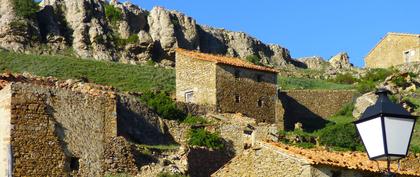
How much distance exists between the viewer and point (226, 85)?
155 ft

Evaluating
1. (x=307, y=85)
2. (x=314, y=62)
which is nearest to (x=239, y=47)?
(x=314, y=62)

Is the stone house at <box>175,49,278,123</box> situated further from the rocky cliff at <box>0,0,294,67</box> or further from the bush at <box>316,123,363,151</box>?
the rocky cliff at <box>0,0,294,67</box>

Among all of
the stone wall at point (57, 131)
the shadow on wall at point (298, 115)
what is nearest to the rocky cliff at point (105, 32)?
the shadow on wall at point (298, 115)

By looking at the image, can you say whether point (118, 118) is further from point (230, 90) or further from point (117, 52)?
point (117, 52)

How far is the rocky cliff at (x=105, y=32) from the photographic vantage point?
229ft

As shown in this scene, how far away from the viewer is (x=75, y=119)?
109 feet

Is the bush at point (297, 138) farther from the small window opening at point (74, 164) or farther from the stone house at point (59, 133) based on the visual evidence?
the small window opening at point (74, 164)

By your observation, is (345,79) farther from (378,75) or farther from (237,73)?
(237,73)

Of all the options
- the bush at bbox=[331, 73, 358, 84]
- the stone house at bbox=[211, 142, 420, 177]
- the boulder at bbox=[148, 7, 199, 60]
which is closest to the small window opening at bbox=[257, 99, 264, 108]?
the stone house at bbox=[211, 142, 420, 177]

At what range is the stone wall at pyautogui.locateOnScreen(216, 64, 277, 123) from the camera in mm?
47188

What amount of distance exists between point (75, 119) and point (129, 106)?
7.72 meters

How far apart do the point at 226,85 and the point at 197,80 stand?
1718mm

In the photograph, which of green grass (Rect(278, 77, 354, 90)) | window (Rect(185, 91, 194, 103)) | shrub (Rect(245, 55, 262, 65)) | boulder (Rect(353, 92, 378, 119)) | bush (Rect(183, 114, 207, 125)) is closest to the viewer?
bush (Rect(183, 114, 207, 125))

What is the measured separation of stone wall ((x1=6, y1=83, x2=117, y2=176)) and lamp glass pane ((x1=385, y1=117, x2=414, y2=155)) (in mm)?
22751
